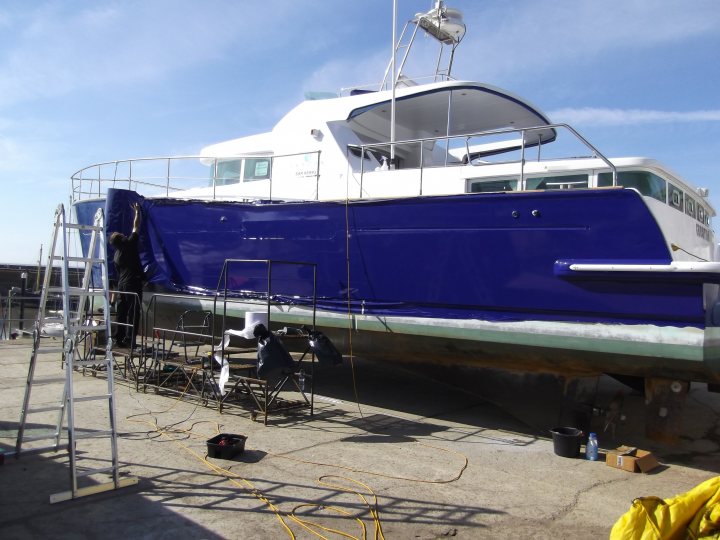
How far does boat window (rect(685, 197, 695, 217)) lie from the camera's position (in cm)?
669

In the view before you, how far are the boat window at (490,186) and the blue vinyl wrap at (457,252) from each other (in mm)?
440

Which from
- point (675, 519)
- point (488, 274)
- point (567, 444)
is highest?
point (488, 274)

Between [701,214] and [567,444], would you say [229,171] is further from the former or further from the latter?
[701,214]

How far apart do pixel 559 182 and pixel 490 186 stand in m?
0.70

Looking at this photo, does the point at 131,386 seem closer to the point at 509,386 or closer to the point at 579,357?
the point at 509,386

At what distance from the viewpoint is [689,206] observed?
269 inches

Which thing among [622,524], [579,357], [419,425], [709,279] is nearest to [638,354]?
[579,357]

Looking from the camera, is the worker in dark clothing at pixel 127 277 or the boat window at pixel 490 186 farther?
the worker in dark clothing at pixel 127 277

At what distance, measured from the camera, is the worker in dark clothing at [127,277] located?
820cm

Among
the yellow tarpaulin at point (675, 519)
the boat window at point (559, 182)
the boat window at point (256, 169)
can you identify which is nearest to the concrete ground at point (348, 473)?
the yellow tarpaulin at point (675, 519)

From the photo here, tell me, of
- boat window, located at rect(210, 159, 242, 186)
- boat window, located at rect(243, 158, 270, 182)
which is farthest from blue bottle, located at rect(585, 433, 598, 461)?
boat window, located at rect(210, 159, 242, 186)

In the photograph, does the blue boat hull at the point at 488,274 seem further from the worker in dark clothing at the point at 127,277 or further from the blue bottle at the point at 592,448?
the worker in dark clothing at the point at 127,277

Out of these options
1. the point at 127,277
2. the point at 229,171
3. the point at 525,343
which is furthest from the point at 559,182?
the point at 127,277

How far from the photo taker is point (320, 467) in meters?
4.53
